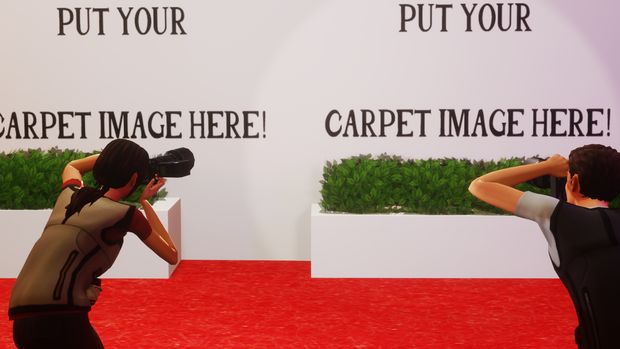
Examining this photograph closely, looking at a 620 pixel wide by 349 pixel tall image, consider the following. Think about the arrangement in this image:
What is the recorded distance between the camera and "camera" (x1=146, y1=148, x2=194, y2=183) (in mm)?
3934

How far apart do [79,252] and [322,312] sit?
3.80m

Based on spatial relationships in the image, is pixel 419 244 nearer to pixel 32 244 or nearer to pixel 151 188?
pixel 32 244

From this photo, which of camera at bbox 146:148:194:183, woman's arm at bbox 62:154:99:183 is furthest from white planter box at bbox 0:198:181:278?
camera at bbox 146:148:194:183

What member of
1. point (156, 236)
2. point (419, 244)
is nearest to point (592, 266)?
point (156, 236)

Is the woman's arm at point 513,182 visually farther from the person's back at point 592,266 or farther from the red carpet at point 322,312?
the red carpet at point 322,312

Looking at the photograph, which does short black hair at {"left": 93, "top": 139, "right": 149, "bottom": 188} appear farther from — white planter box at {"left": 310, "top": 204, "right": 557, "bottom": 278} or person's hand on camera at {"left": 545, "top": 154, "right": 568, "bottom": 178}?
white planter box at {"left": 310, "top": 204, "right": 557, "bottom": 278}

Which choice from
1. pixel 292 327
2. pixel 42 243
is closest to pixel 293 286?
pixel 292 327

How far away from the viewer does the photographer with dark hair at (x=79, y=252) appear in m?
3.60

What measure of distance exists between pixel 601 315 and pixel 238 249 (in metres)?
6.73

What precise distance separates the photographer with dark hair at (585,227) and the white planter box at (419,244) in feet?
16.4

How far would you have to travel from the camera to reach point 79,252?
3.70 meters

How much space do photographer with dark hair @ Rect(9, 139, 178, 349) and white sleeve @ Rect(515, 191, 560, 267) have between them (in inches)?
59.4

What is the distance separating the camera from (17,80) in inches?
379

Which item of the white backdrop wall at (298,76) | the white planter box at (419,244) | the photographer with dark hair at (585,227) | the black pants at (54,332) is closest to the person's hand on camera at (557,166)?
the photographer with dark hair at (585,227)
